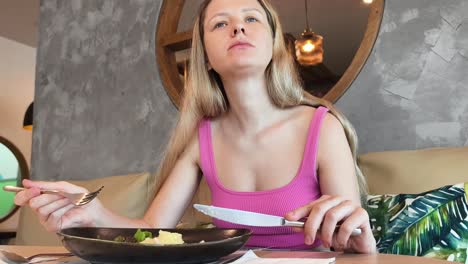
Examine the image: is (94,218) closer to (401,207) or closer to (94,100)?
(401,207)

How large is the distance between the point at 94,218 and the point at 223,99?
1.89 ft

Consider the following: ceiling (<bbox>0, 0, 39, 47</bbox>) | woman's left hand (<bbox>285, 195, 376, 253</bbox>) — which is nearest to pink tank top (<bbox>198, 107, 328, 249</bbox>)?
woman's left hand (<bbox>285, 195, 376, 253</bbox>)

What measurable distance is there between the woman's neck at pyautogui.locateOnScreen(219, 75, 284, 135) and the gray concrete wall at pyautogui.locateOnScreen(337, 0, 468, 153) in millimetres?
455

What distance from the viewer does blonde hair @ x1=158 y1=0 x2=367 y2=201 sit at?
130cm

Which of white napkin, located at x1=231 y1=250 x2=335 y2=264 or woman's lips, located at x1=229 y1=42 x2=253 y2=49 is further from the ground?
woman's lips, located at x1=229 y1=42 x2=253 y2=49

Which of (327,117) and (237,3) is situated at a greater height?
(237,3)

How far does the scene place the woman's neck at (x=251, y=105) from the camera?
1.25 meters

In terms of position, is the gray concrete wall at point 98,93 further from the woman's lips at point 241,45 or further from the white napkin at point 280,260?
the white napkin at point 280,260

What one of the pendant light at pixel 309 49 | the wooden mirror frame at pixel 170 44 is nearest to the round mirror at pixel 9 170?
Answer: the wooden mirror frame at pixel 170 44

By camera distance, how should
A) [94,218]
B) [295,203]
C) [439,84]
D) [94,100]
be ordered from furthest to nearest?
1. [94,100]
2. [439,84]
3. [295,203]
4. [94,218]

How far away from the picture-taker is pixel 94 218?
98cm

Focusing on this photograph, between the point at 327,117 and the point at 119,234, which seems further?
the point at 327,117

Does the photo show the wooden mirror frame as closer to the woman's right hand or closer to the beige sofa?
the beige sofa

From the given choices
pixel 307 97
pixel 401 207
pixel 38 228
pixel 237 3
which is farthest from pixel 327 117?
pixel 38 228
